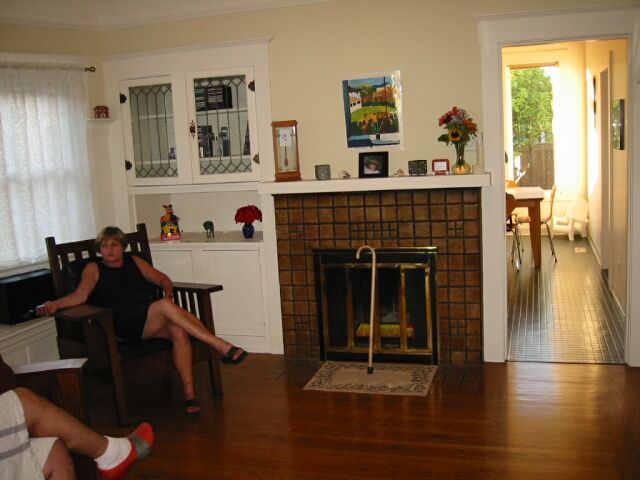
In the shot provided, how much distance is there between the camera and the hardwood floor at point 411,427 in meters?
3.14

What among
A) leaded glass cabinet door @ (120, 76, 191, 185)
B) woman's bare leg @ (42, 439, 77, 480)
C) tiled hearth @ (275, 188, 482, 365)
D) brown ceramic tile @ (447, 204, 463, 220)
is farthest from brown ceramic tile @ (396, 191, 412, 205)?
woman's bare leg @ (42, 439, 77, 480)

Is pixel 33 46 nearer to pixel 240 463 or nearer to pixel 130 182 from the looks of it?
pixel 130 182

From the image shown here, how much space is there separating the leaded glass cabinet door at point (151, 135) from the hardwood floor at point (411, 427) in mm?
1506

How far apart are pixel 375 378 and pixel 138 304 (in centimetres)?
151

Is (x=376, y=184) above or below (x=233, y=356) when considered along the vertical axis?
above

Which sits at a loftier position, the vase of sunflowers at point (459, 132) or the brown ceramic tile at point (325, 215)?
the vase of sunflowers at point (459, 132)

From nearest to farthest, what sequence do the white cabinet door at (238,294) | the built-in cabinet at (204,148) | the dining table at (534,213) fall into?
1. the built-in cabinet at (204,148)
2. the white cabinet door at (238,294)
3. the dining table at (534,213)

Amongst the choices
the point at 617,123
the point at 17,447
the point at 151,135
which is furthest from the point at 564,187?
the point at 17,447

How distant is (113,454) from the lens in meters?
2.82

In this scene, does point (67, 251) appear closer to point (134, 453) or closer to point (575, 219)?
point (134, 453)

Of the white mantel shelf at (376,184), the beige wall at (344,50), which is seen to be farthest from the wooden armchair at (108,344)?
the beige wall at (344,50)

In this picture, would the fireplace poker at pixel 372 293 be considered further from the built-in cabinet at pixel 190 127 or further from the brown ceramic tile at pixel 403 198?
the built-in cabinet at pixel 190 127

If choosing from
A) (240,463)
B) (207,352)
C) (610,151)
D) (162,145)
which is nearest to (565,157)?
(610,151)

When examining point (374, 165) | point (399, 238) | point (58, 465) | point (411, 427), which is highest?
point (374, 165)
